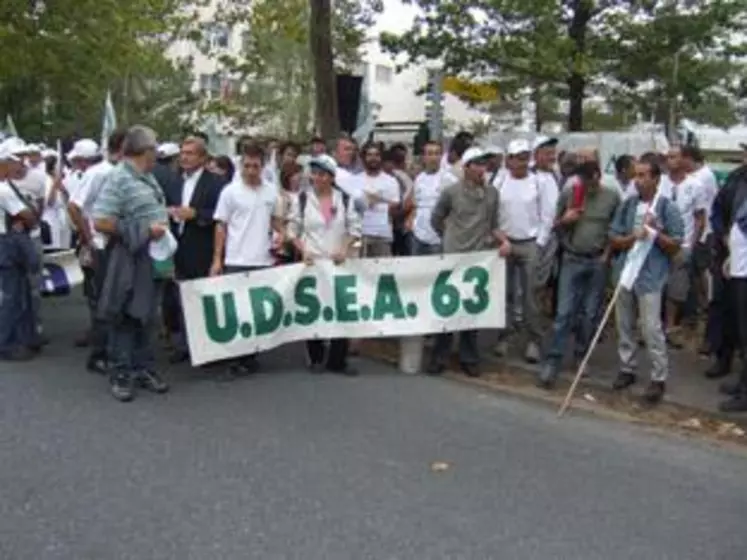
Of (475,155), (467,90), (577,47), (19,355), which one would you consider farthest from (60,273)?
(577,47)

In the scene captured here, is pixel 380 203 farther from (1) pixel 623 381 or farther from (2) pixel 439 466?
(2) pixel 439 466

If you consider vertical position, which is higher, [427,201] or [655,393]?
[427,201]

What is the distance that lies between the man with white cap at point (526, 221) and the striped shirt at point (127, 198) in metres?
2.87

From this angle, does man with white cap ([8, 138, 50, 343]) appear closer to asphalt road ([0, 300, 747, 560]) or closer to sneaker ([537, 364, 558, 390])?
asphalt road ([0, 300, 747, 560])

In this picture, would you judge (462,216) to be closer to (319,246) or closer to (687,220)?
(319,246)

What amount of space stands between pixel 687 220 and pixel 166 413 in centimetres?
487

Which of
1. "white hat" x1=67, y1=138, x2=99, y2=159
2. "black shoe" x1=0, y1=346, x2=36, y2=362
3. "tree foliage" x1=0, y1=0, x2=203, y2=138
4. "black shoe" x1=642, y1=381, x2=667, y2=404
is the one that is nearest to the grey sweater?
"black shoe" x1=642, y1=381, x2=667, y2=404

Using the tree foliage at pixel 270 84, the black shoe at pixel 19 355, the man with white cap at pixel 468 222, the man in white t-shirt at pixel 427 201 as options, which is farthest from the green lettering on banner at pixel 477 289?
the tree foliage at pixel 270 84

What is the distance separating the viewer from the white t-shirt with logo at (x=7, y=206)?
8328 mm

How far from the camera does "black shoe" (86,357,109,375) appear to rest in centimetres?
800

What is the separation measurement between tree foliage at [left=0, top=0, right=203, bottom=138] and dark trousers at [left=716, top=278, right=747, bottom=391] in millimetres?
14706

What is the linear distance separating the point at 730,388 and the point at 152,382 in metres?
4.25

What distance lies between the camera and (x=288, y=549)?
4.59m

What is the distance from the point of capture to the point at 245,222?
313 inches
